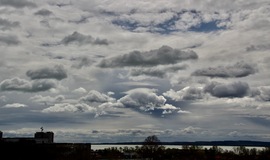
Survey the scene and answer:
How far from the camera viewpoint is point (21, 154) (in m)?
140

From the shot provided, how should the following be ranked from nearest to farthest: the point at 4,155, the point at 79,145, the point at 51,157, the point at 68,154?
the point at 4,155, the point at 51,157, the point at 68,154, the point at 79,145

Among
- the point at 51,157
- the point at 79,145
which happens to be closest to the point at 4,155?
the point at 51,157

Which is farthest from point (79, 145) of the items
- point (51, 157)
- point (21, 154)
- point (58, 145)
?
point (21, 154)

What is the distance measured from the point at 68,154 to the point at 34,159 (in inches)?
1346

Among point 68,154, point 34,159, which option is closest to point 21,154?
point 34,159

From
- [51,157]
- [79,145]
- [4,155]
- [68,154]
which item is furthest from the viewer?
[79,145]

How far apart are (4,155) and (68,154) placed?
3969cm

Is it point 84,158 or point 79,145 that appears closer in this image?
point 84,158

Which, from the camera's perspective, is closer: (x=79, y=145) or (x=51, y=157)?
(x=51, y=157)

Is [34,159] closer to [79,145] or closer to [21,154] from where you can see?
[21,154]

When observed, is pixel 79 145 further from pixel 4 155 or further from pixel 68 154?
pixel 4 155

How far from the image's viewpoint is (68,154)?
175125 mm

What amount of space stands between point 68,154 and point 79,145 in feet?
42.1

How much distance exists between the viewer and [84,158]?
17550 cm
